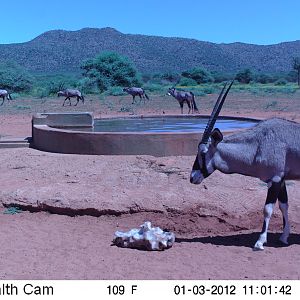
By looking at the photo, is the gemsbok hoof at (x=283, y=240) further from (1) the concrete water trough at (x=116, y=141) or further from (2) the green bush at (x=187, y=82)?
(2) the green bush at (x=187, y=82)

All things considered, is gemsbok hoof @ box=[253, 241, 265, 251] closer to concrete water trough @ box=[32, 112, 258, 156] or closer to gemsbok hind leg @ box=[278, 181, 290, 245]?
gemsbok hind leg @ box=[278, 181, 290, 245]

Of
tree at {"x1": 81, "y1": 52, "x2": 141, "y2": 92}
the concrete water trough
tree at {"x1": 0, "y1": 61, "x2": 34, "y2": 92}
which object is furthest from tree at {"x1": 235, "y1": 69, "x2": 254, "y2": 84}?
the concrete water trough

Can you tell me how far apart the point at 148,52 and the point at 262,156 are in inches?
4200

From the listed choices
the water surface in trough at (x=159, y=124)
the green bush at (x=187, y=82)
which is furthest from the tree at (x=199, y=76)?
the water surface in trough at (x=159, y=124)

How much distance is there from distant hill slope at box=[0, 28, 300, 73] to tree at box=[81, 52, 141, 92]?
4409 centimetres

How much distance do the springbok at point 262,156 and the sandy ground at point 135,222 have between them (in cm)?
58

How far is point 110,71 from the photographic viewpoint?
190ft

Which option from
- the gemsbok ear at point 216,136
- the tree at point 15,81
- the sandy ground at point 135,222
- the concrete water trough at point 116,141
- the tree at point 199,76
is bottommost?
the sandy ground at point 135,222

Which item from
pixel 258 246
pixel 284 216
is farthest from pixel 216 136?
pixel 258 246

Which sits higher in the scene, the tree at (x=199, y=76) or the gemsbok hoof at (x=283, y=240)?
the tree at (x=199, y=76)

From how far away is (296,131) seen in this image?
7.01 m

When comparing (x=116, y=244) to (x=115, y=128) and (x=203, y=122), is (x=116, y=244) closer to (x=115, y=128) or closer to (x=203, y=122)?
(x=115, y=128)

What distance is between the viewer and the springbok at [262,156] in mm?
6863

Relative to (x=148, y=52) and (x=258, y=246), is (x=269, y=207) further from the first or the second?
(x=148, y=52)
